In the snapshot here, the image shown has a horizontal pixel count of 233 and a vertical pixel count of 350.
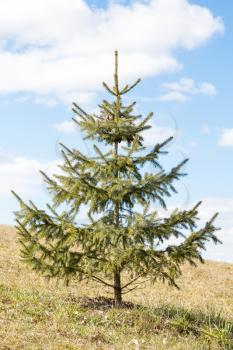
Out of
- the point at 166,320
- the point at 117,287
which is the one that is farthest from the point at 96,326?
the point at 166,320

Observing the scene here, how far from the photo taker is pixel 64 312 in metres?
12.7

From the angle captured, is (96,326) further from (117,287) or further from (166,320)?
(166,320)

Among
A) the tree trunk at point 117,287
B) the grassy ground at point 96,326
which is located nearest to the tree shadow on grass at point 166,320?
the grassy ground at point 96,326

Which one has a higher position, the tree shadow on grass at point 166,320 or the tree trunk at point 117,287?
the tree trunk at point 117,287

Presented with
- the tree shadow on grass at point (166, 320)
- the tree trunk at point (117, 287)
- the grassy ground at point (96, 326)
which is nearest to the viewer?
the grassy ground at point (96, 326)

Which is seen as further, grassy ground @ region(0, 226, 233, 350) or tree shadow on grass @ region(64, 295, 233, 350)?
tree shadow on grass @ region(64, 295, 233, 350)

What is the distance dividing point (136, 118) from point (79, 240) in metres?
3.27

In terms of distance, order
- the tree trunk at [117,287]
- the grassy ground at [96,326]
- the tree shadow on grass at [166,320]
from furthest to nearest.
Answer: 1. the tree trunk at [117,287]
2. the tree shadow on grass at [166,320]
3. the grassy ground at [96,326]

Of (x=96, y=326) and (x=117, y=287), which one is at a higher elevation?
(x=117, y=287)

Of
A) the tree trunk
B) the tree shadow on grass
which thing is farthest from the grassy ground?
the tree trunk

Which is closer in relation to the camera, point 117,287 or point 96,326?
point 96,326

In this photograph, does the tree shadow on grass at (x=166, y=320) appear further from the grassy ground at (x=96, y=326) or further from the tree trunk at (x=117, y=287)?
the tree trunk at (x=117, y=287)

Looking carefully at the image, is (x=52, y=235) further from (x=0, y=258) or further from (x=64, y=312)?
(x=0, y=258)

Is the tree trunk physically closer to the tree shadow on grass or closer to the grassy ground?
the tree shadow on grass
